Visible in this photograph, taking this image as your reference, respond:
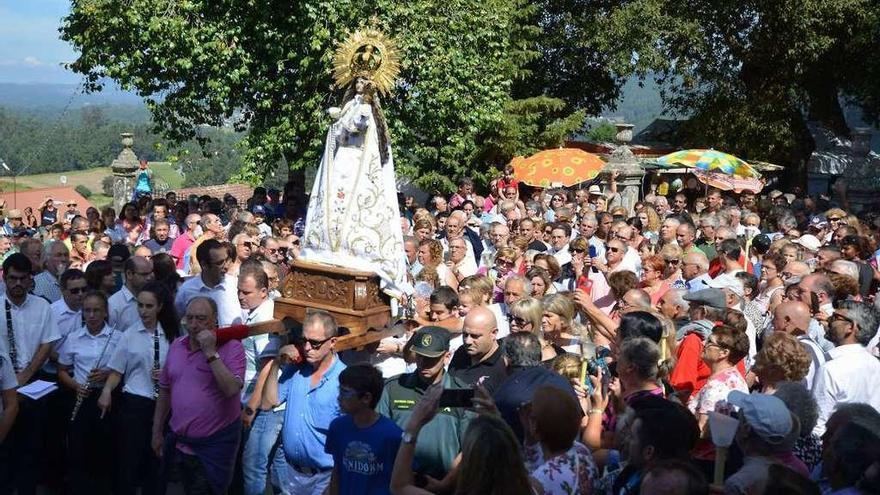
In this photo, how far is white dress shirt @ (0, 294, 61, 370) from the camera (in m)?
6.97

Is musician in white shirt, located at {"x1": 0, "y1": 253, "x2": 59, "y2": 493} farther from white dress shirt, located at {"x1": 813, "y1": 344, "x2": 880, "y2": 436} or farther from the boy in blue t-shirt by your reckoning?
white dress shirt, located at {"x1": 813, "y1": 344, "x2": 880, "y2": 436}

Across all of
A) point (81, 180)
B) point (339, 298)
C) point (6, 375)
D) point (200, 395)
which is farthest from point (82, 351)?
point (81, 180)

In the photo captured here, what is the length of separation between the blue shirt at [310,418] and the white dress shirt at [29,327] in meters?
2.08

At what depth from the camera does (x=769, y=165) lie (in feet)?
76.9

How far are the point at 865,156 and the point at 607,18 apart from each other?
6.41 meters

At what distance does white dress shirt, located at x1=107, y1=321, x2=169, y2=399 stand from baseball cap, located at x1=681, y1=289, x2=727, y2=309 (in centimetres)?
356

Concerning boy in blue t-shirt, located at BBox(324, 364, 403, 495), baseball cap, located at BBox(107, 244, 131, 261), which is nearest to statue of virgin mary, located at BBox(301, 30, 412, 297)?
boy in blue t-shirt, located at BBox(324, 364, 403, 495)

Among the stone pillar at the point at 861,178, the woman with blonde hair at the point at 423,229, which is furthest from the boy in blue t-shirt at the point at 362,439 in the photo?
the stone pillar at the point at 861,178

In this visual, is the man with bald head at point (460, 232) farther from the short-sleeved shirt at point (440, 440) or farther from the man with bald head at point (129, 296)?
the short-sleeved shirt at point (440, 440)

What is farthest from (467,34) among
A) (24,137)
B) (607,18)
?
(24,137)

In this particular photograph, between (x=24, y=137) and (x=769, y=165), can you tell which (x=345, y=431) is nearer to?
(x=769, y=165)

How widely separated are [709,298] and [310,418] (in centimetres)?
300

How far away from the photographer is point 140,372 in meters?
6.88

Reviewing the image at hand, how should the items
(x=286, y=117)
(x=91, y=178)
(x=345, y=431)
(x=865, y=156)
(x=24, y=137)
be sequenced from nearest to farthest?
(x=345, y=431) < (x=286, y=117) < (x=865, y=156) < (x=91, y=178) < (x=24, y=137)
